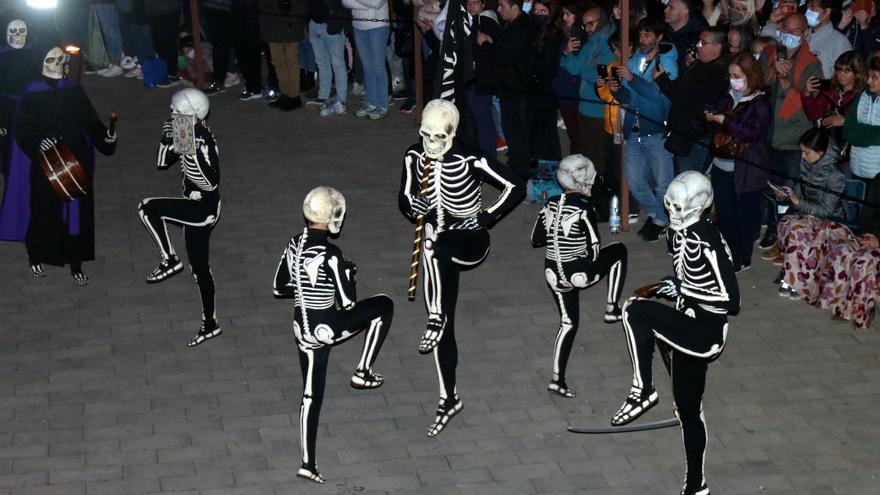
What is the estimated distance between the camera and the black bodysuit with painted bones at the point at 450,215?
9.61 meters

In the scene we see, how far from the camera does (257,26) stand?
18203mm

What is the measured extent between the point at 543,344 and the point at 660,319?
2.58 metres

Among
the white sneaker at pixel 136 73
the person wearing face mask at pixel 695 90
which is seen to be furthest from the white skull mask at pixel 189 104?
the white sneaker at pixel 136 73

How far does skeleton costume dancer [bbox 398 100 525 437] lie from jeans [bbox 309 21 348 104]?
785cm

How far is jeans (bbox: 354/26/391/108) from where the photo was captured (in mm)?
16969

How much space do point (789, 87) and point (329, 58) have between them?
22.1 feet

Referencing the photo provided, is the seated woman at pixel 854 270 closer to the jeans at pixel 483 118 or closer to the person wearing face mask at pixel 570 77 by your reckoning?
the person wearing face mask at pixel 570 77

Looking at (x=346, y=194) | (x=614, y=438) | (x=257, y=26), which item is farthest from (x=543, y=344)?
(x=257, y=26)

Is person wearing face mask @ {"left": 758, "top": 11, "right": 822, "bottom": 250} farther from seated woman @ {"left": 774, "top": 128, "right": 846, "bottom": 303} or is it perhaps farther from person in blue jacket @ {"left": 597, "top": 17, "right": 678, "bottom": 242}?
person in blue jacket @ {"left": 597, "top": 17, "right": 678, "bottom": 242}

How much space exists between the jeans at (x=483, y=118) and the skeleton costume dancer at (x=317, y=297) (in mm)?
5900

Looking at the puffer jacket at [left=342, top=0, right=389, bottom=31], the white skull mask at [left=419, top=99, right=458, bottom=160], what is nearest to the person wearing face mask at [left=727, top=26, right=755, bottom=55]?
the white skull mask at [left=419, top=99, right=458, bottom=160]

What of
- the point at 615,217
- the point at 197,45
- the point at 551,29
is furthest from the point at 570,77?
the point at 197,45

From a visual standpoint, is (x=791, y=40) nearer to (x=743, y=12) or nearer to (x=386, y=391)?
(x=743, y=12)

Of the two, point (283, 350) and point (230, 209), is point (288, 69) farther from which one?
point (283, 350)
